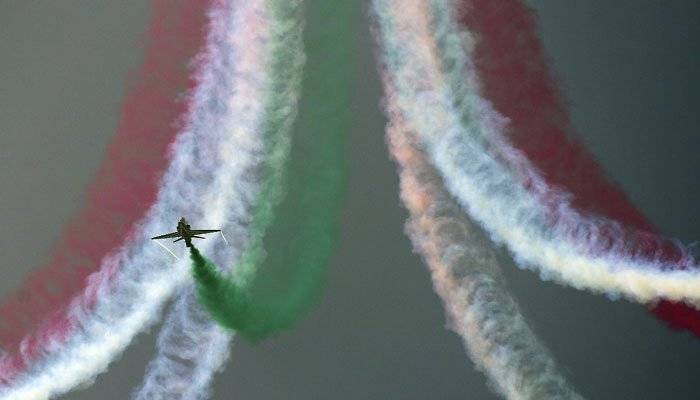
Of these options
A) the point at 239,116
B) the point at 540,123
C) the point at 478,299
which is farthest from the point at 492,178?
the point at 239,116

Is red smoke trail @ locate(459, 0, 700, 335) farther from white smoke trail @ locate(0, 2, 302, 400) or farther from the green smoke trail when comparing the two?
white smoke trail @ locate(0, 2, 302, 400)

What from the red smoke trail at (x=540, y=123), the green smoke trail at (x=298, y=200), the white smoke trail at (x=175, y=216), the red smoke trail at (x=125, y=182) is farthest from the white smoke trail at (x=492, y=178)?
the red smoke trail at (x=125, y=182)

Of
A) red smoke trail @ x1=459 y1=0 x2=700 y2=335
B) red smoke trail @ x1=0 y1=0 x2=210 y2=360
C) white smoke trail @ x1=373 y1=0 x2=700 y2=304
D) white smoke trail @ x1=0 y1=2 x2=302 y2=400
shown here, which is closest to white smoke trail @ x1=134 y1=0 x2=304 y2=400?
white smoke trail @ x1=0 y1=2 x2=302 y2=400

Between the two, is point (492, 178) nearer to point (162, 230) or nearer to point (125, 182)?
point (162, 230)

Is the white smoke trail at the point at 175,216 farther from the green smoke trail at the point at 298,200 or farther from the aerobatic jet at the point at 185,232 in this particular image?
the aerobatic jet at the point at 185,232

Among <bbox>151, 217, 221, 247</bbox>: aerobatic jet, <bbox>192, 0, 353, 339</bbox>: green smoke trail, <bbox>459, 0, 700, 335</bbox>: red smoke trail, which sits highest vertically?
<bbox>459, 0, 700, 335</bbox>: red smoke trail

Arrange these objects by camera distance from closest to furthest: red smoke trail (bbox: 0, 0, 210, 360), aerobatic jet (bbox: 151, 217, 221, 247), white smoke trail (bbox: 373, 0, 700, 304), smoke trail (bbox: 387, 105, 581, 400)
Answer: aerobatic jet (bbox: 151, 217, 221, 247), white smoke trail (bbox: 373, 0, 700, 304), smoke trail (bbox: 387, 105, 581, 400), red smoke trail (bbox: 0, 0, 210, 360)

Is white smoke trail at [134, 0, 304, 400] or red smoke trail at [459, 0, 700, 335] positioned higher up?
red smoke trail at [459, 0, 700, 335]
